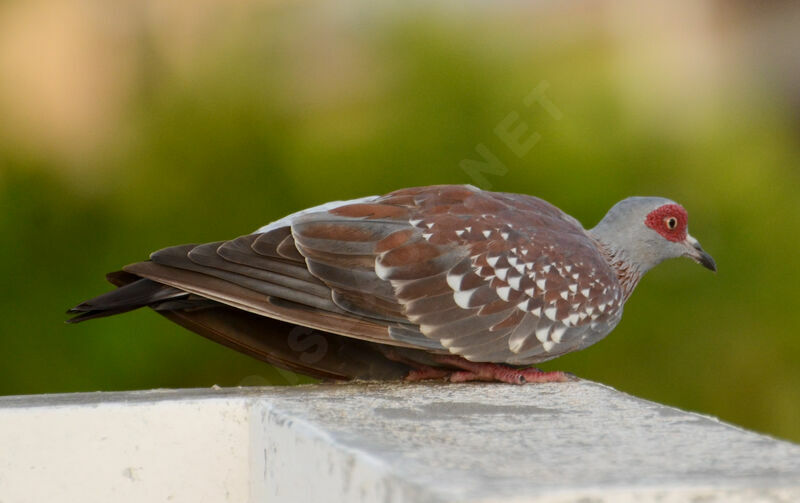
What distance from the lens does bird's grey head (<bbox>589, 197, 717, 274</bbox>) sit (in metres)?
3.90

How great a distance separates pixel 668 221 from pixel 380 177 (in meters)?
2.71

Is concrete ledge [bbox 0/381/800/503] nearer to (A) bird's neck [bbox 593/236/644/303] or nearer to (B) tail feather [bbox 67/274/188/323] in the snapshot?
(B) tail feather [bbox 67/274/188/323]

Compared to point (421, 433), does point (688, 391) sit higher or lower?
lower

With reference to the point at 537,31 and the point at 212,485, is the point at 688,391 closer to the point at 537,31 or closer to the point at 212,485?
the point at 537,31

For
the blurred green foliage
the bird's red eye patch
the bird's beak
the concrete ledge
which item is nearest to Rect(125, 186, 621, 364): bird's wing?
the concrete ledge

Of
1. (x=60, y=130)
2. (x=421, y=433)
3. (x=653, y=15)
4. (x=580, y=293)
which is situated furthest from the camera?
(x=653, y=15)

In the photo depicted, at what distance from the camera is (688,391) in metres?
6.48

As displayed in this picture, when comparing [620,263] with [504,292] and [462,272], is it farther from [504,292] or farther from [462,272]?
[462,272]

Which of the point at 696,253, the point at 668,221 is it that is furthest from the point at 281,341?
the point at 696,253

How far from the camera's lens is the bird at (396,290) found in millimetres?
3148

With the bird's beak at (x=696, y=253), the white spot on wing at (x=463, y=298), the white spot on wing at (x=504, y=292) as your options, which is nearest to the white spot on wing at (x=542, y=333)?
the white spot on wing at (x=504, y=292)

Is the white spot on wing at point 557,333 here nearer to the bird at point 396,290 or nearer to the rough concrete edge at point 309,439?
the bird at point 396,290

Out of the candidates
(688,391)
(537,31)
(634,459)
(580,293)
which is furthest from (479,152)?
(634,459)

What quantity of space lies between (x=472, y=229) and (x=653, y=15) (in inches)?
211
